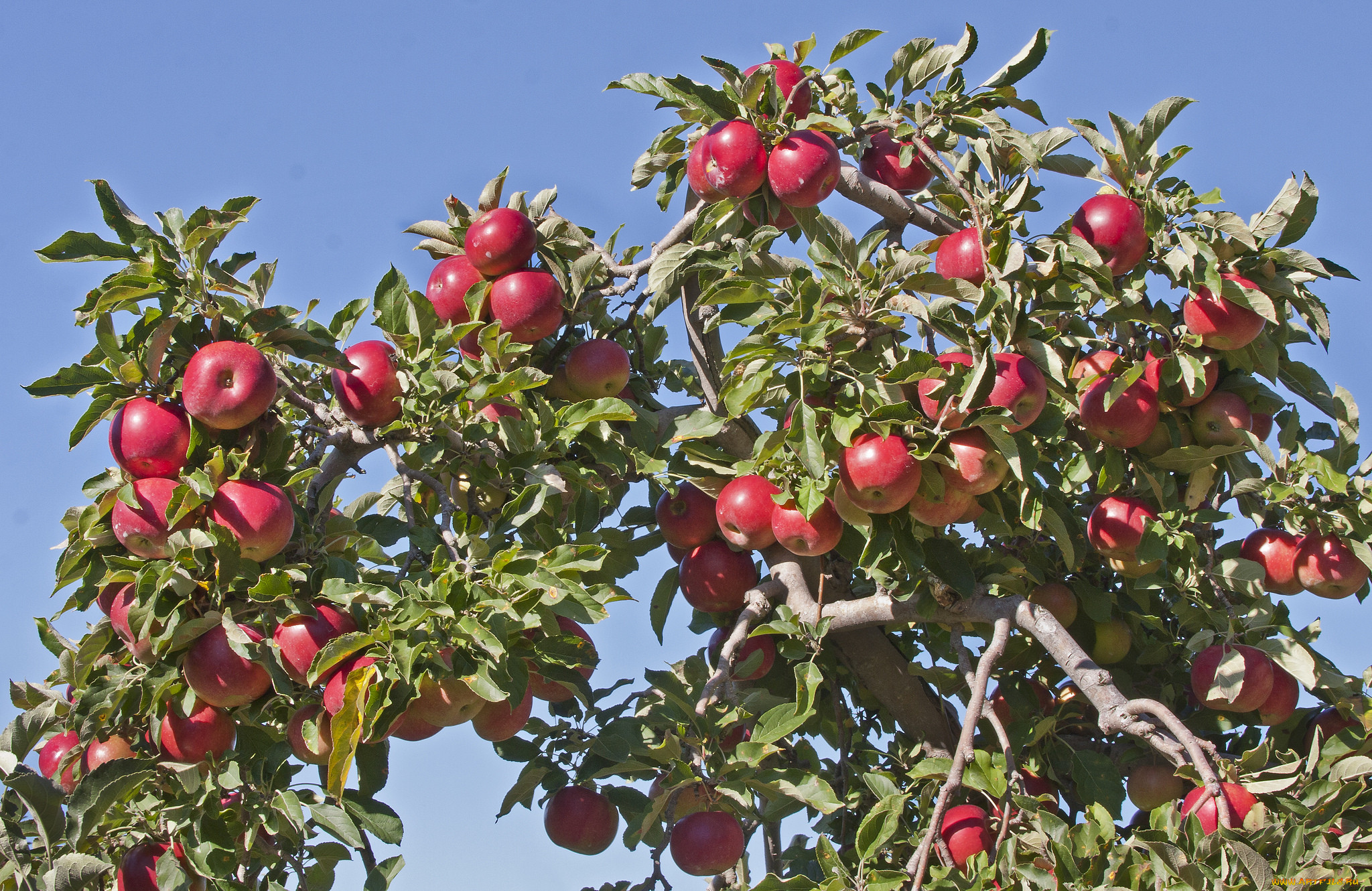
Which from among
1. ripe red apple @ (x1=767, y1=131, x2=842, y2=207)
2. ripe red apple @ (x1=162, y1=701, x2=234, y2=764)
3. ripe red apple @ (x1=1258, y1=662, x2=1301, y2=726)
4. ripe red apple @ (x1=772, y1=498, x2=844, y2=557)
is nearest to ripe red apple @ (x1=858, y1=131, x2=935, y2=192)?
ripe red apple @ (x1=767, y1=131, x2=842, y2=207)

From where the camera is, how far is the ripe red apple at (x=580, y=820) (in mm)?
3113

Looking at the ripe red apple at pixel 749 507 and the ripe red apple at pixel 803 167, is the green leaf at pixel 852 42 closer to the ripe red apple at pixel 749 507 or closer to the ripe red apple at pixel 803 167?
the ripe red apple at pixel 803 167

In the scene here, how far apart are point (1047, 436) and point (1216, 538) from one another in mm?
887

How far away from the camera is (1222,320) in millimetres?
2990

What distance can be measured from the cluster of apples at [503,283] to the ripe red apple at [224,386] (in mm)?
750

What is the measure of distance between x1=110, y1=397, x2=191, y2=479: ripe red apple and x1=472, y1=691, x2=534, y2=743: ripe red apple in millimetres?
924

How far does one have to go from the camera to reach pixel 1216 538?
3316 mm

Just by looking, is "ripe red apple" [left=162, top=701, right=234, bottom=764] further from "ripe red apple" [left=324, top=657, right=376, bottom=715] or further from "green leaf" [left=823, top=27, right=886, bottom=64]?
"green leaf" [left=823, top=27, right=886, bottom=64]

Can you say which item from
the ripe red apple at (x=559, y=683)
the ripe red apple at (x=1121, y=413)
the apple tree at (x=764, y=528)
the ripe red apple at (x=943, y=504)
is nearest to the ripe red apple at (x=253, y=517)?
the apple tree at (x=764, y=528)

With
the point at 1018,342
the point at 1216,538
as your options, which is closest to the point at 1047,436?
the point at 1018,342

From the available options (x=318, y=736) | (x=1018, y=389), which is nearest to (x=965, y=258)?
(x=1018, y=389)

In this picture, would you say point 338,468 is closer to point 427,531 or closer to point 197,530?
point 427,531

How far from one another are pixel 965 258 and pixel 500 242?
4.42 ft

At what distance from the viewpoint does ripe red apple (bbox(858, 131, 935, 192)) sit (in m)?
3.77
